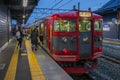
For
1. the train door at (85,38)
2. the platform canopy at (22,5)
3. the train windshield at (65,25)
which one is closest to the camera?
the train windshield at (65,25)

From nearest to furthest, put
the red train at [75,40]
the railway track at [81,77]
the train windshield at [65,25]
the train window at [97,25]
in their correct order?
the red train at [75,40]
the train windshield at [65,25]
the train window at [97,25]
the railway track at [81,77]

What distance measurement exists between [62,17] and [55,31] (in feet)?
2.59

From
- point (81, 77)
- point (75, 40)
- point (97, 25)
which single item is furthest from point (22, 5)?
point (75, 40)

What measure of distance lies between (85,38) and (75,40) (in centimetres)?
58

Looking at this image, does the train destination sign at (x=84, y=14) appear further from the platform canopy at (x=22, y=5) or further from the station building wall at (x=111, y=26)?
the station building wall at (x=111, y=26)

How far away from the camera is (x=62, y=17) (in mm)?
14711

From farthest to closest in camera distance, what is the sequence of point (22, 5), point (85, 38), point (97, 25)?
point (22, 5)
point (97, 25)
point (85, 38)

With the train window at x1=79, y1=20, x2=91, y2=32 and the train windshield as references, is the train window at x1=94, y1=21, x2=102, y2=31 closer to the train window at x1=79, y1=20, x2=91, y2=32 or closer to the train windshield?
the train window at x1=79, y1=20, x2=91, y2=32

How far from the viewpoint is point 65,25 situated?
48.6 feet

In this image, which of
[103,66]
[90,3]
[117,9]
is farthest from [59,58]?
[117,9]

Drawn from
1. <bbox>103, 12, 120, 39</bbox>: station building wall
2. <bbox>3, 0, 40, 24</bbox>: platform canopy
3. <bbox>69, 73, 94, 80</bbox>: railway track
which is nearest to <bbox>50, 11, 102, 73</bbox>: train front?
<bbox>69, 73, 94, 80</bbox>: railway track

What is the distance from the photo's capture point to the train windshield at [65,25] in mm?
14758

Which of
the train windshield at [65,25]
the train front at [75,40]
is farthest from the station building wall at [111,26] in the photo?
the train windshield at [65,25]

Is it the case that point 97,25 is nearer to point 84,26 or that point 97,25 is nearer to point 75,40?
point 84,26
